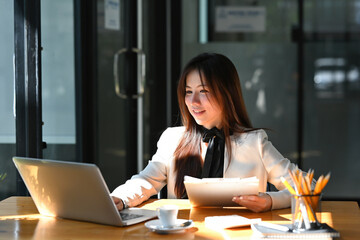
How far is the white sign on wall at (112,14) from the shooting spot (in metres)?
4.35

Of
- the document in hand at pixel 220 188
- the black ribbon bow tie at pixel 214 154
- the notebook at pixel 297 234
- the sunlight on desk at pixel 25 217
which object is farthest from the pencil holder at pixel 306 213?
the sunlight on desk at pixel 25 217

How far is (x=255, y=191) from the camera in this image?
7.76 feet

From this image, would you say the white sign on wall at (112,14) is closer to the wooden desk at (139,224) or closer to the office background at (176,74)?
the office background at (176,74)

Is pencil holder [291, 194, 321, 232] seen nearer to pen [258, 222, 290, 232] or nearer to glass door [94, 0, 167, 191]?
pen [258, 222, 290, 232]

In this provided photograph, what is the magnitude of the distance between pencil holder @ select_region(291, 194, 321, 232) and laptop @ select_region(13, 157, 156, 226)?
56 cm

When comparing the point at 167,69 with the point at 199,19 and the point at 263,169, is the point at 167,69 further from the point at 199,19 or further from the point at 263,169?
the point at 263,169

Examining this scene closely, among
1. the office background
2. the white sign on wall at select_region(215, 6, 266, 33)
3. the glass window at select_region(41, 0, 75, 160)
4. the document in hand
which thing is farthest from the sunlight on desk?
the white sign on wall at select_region(215, 6, 266, 33)

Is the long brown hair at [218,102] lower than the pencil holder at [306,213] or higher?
higher

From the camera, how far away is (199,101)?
283 centimetres

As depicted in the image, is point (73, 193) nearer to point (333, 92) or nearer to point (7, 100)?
point (7, 100)

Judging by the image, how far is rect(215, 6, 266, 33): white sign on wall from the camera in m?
5.68

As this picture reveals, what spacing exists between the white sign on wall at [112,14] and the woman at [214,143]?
1.61 m

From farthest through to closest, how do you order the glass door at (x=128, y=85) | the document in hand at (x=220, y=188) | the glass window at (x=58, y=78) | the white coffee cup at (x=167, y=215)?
1. the glass door at (x=128, y=85)
2. the glass window at (x=58, y=78)
3. the document in hand at (x=220, y=188)
4. the white coffee cup at (x=167, y=215)

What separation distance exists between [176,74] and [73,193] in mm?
3535
